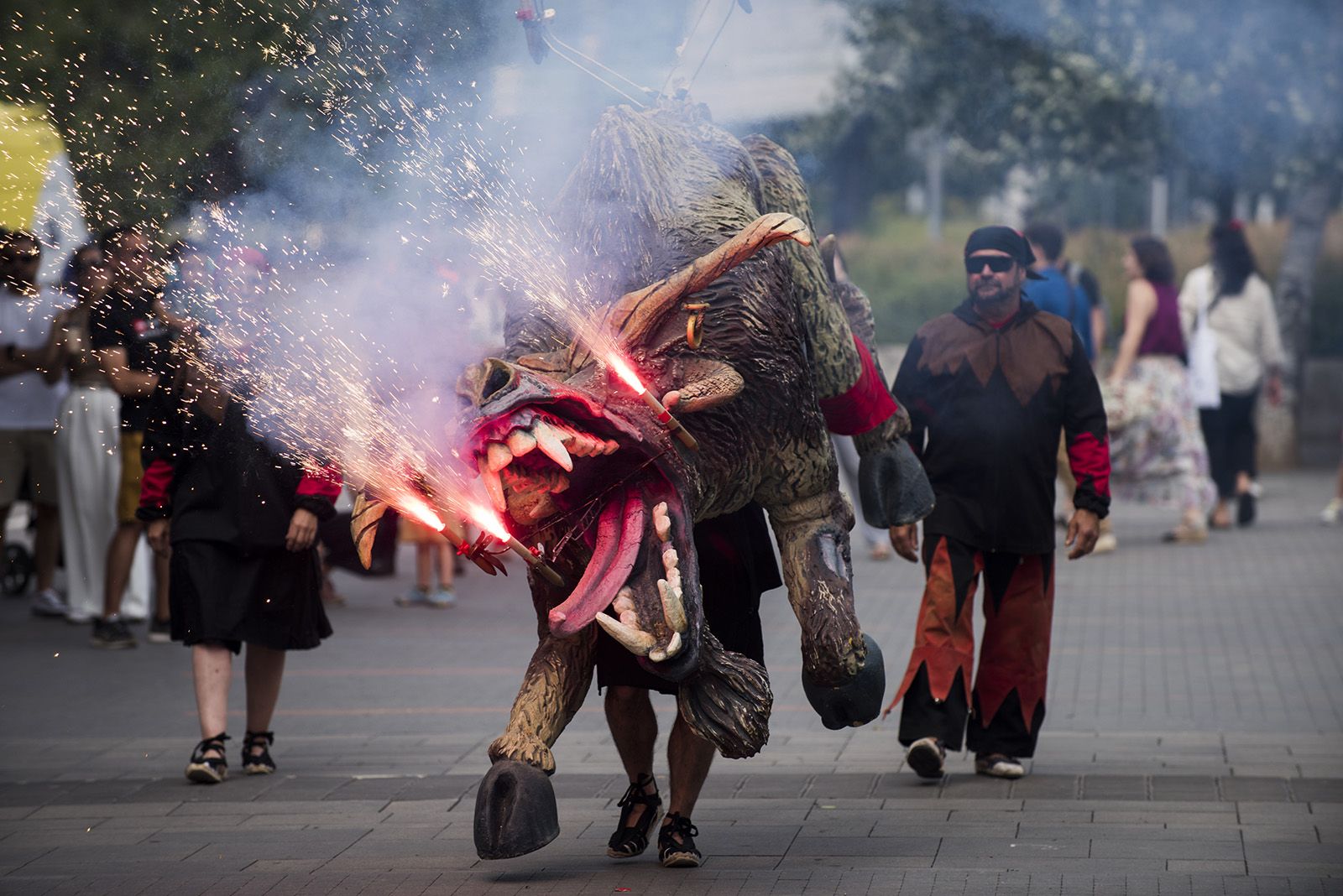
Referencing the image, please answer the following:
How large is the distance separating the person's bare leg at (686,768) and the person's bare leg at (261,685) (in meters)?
2.07

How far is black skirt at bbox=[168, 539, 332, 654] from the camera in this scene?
265 inches

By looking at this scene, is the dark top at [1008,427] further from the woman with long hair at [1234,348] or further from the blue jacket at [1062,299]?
the woman with long hair at [1234,348]

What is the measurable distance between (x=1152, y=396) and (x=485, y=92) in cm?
875

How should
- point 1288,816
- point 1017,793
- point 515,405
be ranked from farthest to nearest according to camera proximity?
1. point 1017,793
2. point 1288,816
3. point 515,405

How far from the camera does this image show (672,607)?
4.56 metres

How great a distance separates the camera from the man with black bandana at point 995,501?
21.8 ft

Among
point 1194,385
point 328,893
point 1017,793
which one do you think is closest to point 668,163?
point 328,893

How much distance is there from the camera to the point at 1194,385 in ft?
46.3

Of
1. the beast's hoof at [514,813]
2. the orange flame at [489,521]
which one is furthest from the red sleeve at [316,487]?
the orange flame at [489,521]

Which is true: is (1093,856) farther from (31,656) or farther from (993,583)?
(31,656)

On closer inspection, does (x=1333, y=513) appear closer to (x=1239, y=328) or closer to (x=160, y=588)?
(x=1239, y=328)

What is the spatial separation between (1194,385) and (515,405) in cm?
1076

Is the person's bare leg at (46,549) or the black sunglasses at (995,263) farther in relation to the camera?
the person's bare leg at (46,549)

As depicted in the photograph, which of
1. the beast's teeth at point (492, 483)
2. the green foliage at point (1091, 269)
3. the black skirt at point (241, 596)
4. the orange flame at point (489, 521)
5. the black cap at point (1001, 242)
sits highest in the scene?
the green foliage at point (1091, 269)
